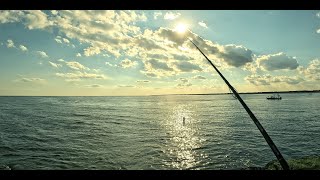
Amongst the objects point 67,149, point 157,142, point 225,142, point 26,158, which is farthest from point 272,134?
point 26,158

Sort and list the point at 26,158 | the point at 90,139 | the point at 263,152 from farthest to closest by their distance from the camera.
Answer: the point at 90,139 < the point at 263,152 < the point at 26,158

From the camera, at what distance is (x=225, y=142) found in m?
33.8

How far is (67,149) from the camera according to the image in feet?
99.7

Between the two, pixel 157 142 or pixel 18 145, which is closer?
pixel 18 145
